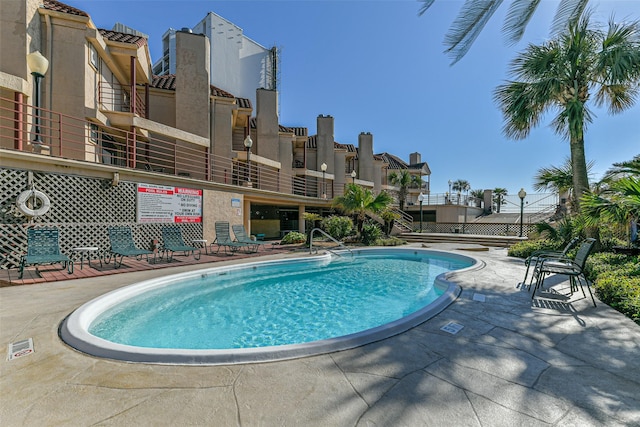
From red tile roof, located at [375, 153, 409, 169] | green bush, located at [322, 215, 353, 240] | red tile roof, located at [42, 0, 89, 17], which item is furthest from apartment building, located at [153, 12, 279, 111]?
green bush, located at [322, 215, 353, 240]

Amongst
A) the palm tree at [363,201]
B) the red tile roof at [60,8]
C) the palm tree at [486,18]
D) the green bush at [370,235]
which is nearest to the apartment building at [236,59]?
the red tile roof at [60,8]

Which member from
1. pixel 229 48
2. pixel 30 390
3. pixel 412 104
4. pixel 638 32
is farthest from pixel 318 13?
pixel 229 48

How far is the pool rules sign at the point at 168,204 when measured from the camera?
9647mm

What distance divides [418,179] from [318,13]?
81.1ft

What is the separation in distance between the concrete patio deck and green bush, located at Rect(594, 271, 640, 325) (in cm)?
77

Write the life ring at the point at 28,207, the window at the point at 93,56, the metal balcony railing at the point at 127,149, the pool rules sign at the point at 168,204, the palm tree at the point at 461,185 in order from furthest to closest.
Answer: the palm tree at the point at 461,185, the window at the point at 93,56, the pool rules sign at the point at 168,204, the metal balcony railing at the point at 127,149, the life ring at the point at 28,207

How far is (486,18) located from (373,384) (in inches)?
269

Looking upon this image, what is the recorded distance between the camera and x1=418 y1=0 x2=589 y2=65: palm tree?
5227 millimetres

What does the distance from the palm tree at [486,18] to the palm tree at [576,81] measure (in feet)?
9.31

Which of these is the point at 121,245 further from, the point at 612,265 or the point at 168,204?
the point at 612,265

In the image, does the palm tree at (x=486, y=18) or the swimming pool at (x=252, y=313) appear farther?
the palm tree at (x=486, y=18)

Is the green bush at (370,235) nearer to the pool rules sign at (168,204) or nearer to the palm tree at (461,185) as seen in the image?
the pool rules sign at (168,204)

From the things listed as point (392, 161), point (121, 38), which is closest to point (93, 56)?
point (121, 38)

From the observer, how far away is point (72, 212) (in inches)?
316
